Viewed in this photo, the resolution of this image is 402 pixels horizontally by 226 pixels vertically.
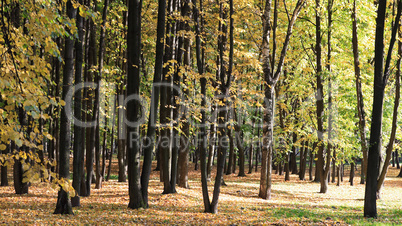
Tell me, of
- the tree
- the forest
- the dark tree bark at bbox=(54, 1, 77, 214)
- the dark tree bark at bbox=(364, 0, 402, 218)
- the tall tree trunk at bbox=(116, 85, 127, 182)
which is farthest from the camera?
the tall tree trunk at bbox=(116, 85, 127, 182)

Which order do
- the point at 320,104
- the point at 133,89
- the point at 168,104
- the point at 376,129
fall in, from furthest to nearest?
the point at 320,104 → the point at 168,104 → the point at 376,129 → the point at 133,89

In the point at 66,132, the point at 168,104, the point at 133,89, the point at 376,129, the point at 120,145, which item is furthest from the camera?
the point at 120,145

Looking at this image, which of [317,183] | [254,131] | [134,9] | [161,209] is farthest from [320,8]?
[254,131]

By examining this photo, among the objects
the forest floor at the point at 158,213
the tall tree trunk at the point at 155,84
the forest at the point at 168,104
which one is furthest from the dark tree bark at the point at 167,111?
the tall tree trunk at the point at 155,84

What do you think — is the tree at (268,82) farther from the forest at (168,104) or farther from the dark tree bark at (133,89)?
the dark tree bark at (133,89)

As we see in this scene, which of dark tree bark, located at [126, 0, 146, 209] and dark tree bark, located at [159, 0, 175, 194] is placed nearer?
dark tree bark, located at [126, 0, 146, 209]

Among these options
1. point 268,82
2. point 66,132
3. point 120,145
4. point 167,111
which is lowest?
point 120,145

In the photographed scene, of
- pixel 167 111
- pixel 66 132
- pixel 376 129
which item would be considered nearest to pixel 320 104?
pixel 376 129

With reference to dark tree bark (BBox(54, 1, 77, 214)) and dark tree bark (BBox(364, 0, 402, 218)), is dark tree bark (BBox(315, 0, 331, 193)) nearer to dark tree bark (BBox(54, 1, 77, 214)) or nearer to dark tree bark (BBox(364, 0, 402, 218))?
dark tree bark (BBox(364, 0, 402, 218))

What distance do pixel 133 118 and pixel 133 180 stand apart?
1842 mm

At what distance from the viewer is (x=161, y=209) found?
11.5 metres

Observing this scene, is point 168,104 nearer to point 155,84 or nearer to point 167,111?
point 167,111

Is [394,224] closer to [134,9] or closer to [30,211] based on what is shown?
[134,9]

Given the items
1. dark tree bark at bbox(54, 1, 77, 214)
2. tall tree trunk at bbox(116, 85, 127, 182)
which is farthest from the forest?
tall tree trunk at bbox(116, 85, 127, 182)
